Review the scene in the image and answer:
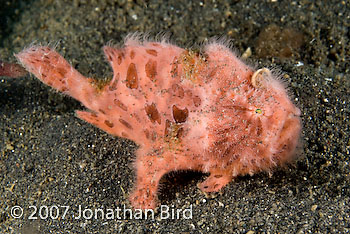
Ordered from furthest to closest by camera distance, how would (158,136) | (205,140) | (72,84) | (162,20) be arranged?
1. (162,20)
2. (72,84)
3. (158,136)
4. (205,140)

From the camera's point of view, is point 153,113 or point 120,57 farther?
point 120,57

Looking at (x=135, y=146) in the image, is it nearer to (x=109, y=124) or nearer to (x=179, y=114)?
(x=109, y=124)

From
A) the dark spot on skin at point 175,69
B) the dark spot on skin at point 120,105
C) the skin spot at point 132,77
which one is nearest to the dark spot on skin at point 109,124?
the dark spot on skin at point 120,105

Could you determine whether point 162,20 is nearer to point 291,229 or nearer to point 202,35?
point 202,35

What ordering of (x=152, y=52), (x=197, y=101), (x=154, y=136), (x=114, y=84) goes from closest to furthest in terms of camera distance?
1. (x=197, y=101)
2. (x=152, y=52)
3. (x=154, y=136)
4. (x=114, y=84)

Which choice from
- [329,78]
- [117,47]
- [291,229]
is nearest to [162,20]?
[117,47]

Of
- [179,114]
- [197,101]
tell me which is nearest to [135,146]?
[179,114]

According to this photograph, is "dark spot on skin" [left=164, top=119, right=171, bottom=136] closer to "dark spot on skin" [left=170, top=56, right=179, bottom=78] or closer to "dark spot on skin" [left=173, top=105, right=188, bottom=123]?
"dark spot on skin" [left=173, top=105, right=188, bottom=123]
